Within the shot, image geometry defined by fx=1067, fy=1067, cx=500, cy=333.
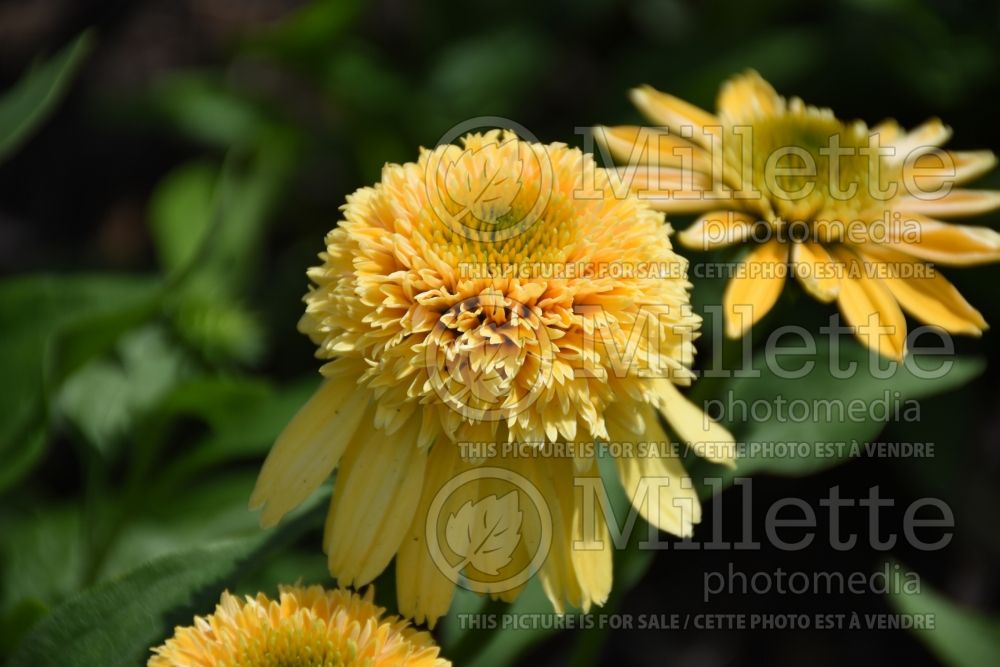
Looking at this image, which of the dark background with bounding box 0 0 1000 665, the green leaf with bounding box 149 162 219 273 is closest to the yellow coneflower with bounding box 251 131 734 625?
the dark background with bounding box 0 0 1000 665

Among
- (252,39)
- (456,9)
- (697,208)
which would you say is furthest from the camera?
(456,9)

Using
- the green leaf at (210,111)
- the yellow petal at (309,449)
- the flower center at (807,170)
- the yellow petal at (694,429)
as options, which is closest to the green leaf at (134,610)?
the yellow petal at (309,449)

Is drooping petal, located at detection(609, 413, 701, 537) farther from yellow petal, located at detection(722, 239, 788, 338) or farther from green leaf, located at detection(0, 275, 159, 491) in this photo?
green leaf, located at detection(0, 275, 159, 491)

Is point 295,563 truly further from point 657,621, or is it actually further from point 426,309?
point 426,309

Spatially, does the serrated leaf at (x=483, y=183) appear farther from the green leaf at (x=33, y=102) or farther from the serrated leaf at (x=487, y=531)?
the green leaf at (x=33, y=102)

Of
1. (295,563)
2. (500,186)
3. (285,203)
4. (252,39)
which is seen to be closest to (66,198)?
(285,203)

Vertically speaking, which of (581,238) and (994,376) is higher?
(581,238)
